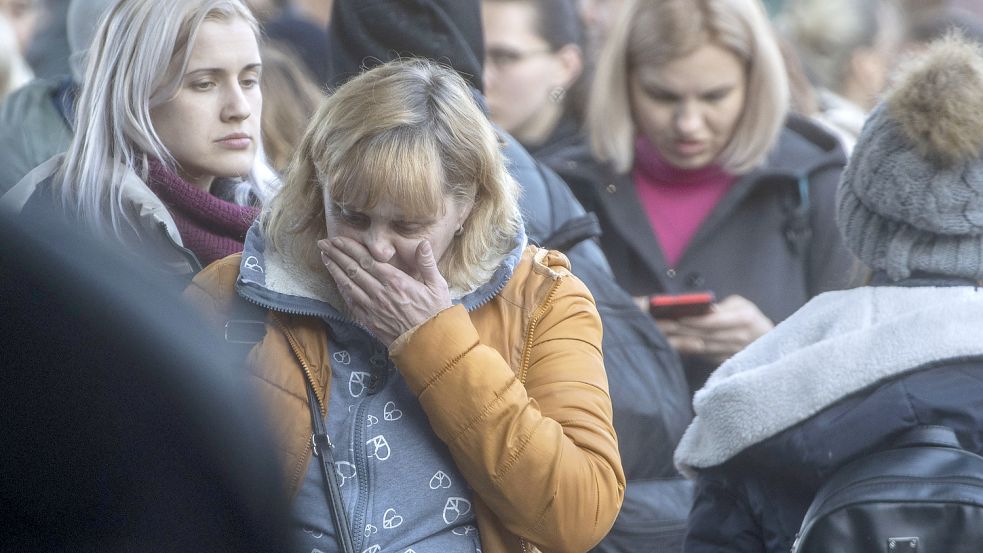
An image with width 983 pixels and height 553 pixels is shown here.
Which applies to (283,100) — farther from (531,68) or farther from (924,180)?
(924,180)

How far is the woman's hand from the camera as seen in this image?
7.76 ft

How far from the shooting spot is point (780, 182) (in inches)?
167

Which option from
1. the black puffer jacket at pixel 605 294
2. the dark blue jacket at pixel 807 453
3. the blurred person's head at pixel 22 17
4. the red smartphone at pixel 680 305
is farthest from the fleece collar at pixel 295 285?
the blurred person's head at pixel 22 17

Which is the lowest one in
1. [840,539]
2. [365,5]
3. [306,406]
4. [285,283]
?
[840,539]

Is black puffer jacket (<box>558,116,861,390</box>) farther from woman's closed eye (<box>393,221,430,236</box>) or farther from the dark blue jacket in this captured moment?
woman's closed eye (<box>393,221,430,236</box>)

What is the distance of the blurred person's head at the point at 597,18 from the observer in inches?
239

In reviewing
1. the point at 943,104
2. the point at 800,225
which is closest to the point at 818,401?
the point at 943,104

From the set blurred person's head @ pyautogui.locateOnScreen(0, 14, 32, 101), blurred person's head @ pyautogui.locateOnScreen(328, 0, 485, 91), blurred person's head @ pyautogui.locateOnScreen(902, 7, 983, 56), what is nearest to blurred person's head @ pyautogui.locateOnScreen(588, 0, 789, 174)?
blurred person's head @ pyautogui.locateOnScreen(328, 0, 485, 91)

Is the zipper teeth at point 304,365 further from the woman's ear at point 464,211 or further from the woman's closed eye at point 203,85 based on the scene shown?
the woman's closed eye at point 203,85

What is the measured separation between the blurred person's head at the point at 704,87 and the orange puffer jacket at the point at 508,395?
186cm

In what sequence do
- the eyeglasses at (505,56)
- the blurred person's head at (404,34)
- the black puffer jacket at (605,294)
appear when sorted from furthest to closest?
the eyeglasses at (505,56) < the blurred person's head at (404,34) < the black puffer jacket at (605,294)

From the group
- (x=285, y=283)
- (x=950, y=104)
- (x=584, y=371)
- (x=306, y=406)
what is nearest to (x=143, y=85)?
(x=285, y=283)

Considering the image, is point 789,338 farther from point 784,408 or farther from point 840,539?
point 840,539

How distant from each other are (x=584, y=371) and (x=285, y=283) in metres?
0.52
